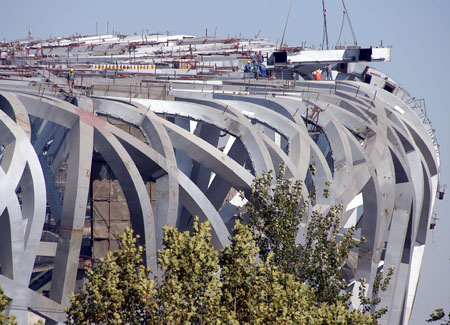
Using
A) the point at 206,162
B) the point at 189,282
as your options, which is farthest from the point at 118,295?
the point at 206,162

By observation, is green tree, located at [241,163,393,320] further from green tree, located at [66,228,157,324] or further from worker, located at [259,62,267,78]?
worker, located at [259,62,267,78]

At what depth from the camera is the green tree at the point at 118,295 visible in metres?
23.7

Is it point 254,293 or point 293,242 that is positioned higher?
point 293,242

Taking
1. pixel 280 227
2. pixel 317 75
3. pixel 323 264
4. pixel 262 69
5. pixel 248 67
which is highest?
pixel 317 75

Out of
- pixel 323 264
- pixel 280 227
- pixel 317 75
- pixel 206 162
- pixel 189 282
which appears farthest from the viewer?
pixel 317 75

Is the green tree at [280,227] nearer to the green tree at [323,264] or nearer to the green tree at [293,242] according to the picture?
the green tree at [293,242]

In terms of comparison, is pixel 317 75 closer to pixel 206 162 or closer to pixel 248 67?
pixel 248 67

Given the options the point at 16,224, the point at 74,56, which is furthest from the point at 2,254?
the point at 74,56

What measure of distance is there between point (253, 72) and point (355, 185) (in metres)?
24.7

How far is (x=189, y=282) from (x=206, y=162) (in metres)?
16.7

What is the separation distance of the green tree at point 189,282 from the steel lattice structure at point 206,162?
7992mm

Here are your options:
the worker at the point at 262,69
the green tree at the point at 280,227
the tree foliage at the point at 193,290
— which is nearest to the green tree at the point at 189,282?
the tree foliage at the point at 193,290

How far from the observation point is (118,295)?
78.1ft

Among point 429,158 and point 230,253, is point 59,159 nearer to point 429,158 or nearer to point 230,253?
point 429,158
